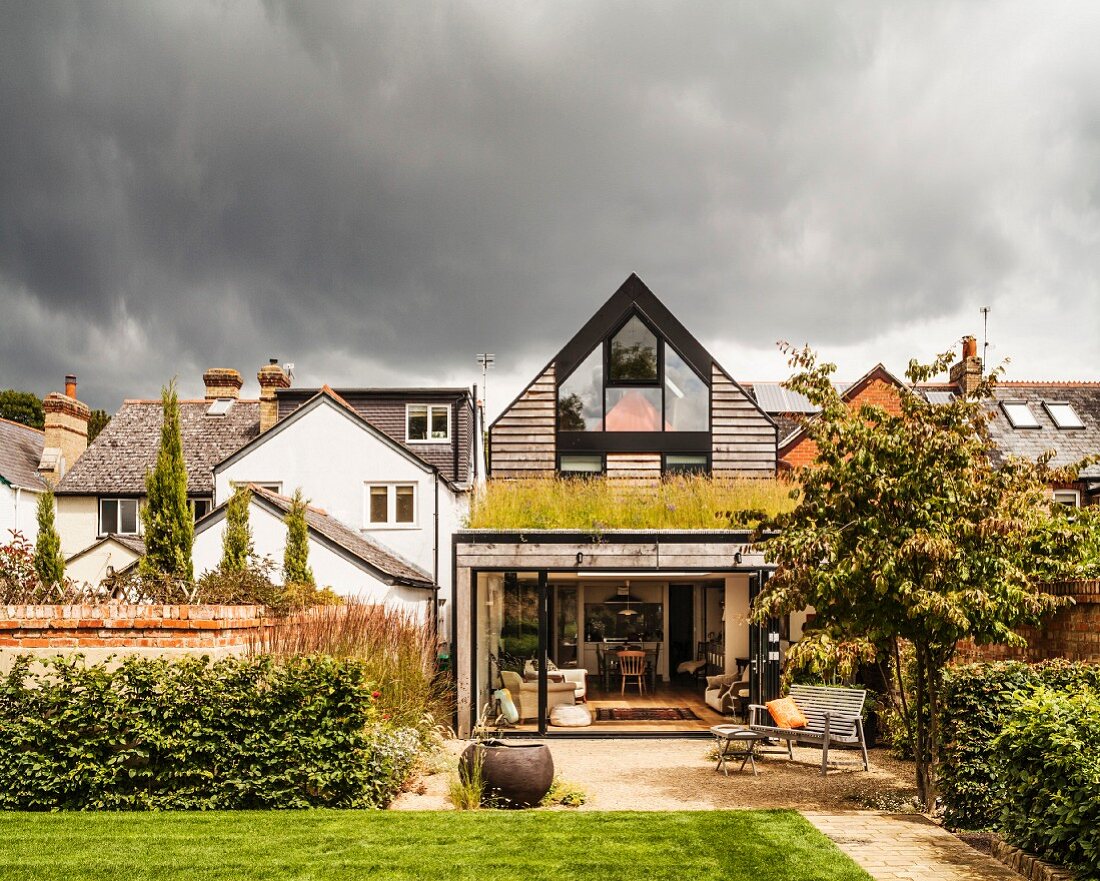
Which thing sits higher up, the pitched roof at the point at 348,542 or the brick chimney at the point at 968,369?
the brick chimney at the point at 968,369

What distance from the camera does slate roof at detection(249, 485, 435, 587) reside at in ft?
69.5

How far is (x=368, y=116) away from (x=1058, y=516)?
29.3 ft

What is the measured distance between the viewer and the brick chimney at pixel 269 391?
29.6m

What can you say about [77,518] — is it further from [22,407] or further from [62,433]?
[22,407]

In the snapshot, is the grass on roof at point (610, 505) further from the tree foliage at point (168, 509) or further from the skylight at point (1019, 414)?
the skylight at point (1019, 414)

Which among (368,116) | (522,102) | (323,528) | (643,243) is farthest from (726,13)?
(323,528)

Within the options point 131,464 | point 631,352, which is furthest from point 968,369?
point 131,464

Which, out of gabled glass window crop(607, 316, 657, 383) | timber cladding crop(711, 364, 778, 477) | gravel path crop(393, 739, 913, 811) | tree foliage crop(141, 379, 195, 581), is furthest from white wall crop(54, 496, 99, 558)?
gravel path crop(393, 739, 913, 811)

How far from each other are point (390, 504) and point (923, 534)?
65.1ft

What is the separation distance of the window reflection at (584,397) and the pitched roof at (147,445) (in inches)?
566

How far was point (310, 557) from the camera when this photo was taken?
21297 millimetres

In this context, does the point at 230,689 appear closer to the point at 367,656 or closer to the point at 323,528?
the point at 367,656

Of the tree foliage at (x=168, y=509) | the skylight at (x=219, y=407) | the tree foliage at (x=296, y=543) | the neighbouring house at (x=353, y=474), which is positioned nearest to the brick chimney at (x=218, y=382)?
the skylight at (x=219, y=407)

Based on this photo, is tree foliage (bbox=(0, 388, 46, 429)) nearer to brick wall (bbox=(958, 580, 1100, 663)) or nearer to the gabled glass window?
the gabled glass window
